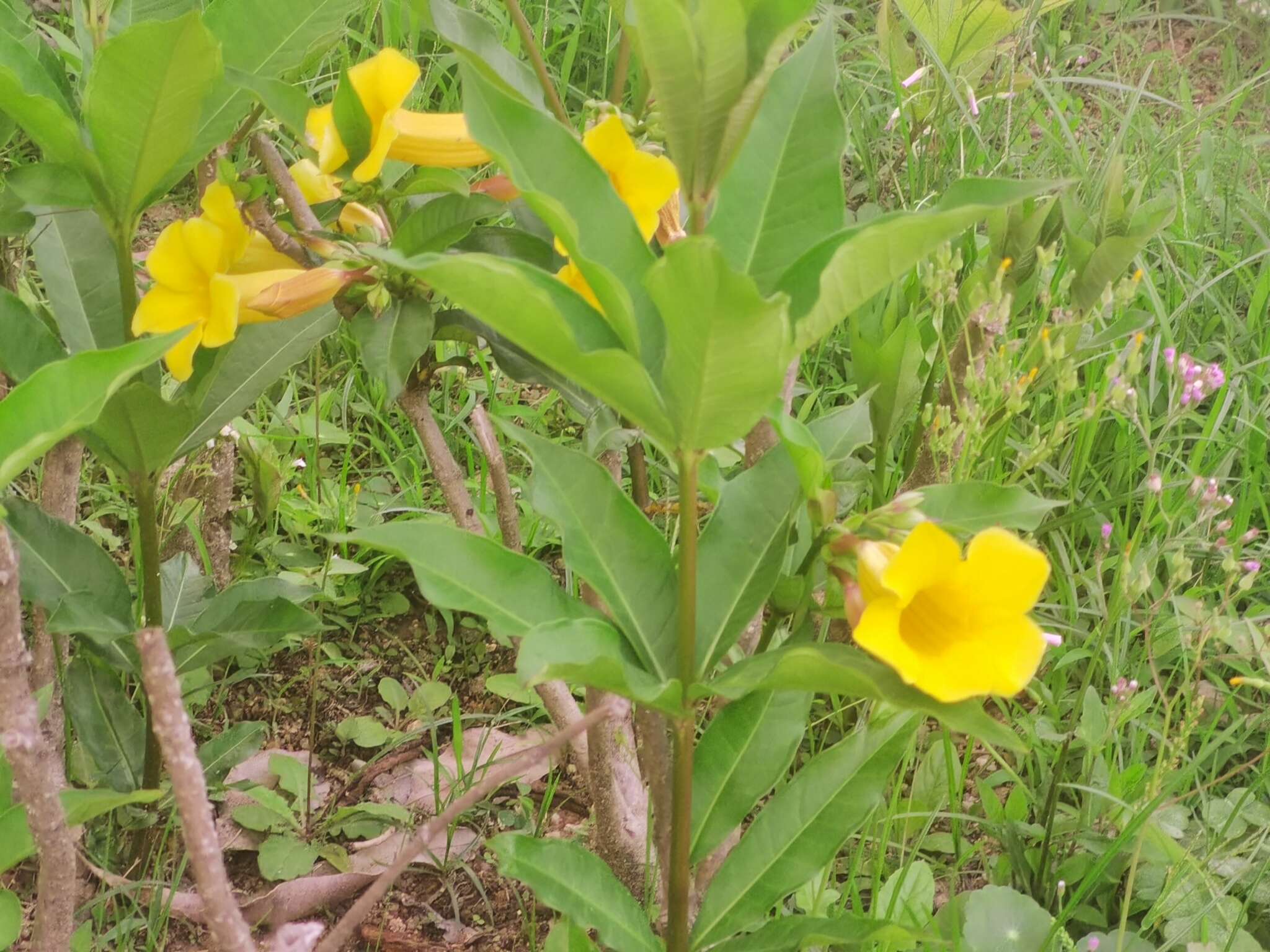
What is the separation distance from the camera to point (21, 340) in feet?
3.87

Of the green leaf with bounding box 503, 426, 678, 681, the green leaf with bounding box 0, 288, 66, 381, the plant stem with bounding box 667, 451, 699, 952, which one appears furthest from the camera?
the green leaf with bounding box 0, 288, 66, 381

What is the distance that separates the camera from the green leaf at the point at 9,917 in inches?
40.0

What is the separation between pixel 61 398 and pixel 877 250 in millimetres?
616

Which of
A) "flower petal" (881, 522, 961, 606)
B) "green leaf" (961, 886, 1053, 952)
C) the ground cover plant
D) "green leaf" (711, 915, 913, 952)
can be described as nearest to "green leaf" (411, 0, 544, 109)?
the ground cover plant

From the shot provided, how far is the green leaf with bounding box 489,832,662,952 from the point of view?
3.24ft

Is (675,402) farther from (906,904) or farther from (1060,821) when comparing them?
(1060,821)

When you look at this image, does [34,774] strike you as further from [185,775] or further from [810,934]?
[810,934]

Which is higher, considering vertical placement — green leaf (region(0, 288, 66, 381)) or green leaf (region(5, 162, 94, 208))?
green leaf (region(5, 162, 94, 208))

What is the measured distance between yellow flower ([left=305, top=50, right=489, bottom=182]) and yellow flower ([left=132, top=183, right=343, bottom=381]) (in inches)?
4.1

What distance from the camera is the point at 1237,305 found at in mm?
2500

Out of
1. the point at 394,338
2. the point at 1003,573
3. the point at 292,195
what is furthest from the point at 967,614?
the point at 292,195

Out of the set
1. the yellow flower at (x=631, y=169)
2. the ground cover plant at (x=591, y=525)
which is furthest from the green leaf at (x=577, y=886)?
the yellow flower at (x=631, y=169)

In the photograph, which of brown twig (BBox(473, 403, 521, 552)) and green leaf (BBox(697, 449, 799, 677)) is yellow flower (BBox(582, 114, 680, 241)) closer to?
green leaf (BBox(697, 449, 799, 677))

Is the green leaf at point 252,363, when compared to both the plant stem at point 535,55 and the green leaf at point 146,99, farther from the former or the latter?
the plant stem at point 535,55
